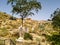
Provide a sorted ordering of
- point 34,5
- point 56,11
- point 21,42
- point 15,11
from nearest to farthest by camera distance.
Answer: point 21,42 → point 34,5 → point 15,11 → point 56,11

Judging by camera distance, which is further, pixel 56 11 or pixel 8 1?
pixel 56 11

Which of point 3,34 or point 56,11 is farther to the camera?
point 56,11

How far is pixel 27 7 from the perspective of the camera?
4619 cm

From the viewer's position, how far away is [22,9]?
155 ft

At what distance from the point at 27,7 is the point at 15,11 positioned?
4.78 m

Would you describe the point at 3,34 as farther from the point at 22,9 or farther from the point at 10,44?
the point at 10,44

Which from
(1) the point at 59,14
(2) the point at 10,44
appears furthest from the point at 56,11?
(2) the point at 10,44

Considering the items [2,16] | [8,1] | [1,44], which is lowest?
[2,16]

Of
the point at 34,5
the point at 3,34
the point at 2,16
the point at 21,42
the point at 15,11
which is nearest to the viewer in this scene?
the point at 21,42

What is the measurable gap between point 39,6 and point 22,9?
413 centimetres

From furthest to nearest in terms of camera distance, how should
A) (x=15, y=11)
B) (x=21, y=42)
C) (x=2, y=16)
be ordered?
(x=2, y=16), (x=15, y=11), (x=21, y=42)

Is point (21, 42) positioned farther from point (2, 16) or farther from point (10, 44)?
point (2, 16)

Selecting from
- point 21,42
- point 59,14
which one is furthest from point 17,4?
point 21,42

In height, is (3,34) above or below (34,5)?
below
